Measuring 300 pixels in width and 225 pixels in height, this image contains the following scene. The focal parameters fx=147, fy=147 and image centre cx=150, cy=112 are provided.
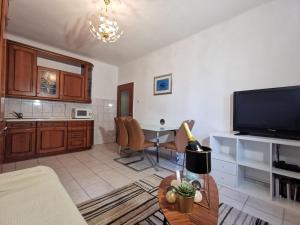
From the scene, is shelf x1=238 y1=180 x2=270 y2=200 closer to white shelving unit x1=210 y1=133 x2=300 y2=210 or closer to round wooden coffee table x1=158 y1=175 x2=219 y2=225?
white shelving unit x1=210 y1=133 x2=300 y2=210

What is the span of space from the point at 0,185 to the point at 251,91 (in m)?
2.84

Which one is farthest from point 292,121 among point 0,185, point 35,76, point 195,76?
point 35,76

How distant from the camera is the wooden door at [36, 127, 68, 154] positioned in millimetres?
3307

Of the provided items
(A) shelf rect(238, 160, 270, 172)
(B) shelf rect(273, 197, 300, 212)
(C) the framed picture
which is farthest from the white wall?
(B) shelf rect(273, 197, 300, 212)

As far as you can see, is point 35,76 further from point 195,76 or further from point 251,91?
point 251,91

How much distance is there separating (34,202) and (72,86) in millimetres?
3793

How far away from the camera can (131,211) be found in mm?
1592

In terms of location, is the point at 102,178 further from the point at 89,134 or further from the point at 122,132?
the point at 89,134

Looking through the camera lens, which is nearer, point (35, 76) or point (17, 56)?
point (17, 56)

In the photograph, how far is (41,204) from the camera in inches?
28.0

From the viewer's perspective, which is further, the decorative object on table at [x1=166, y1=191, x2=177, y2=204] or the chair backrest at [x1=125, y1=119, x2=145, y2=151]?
the chair backrest at [x1=125, y1=119, x2=145, y2=151]

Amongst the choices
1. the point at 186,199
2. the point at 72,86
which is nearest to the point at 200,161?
the point at 186,199

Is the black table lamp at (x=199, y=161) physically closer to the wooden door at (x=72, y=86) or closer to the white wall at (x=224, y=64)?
the white wall at (x=224, y=64)

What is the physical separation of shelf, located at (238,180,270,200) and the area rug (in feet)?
1.63
